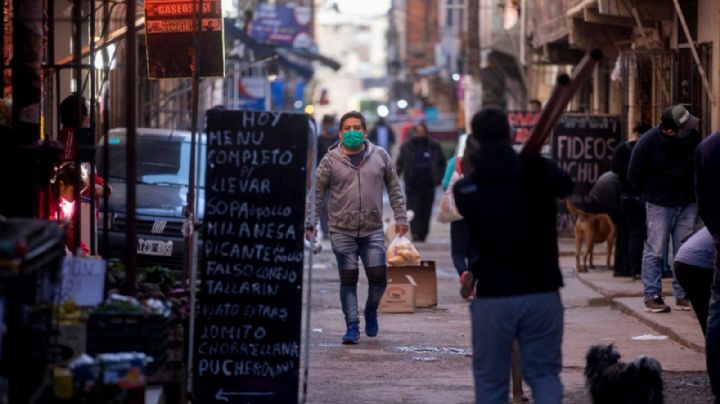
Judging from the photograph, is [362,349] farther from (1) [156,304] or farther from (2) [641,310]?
(1) [156,304]

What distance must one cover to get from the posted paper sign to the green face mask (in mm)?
4707

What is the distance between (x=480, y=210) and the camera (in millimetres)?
6672

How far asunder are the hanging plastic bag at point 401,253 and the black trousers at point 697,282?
4.56 m

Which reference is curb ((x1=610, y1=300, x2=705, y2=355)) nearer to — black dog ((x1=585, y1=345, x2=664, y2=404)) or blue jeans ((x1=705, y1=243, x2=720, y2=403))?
blue jeans ((x1=705, y1=243, x2=720, y2=403))

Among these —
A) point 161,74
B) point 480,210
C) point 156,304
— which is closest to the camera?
point 480,210

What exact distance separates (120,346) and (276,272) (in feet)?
4.54

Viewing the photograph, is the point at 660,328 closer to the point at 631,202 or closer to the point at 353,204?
the point at 353,204

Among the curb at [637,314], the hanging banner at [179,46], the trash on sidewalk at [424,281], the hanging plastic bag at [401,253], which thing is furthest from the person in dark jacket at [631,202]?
the hanging banner at [179,46]

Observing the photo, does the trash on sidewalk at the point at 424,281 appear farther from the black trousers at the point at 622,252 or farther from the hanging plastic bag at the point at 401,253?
the black trousers at the point at 622,252

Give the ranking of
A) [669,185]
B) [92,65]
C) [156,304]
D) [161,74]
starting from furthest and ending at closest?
[669,185] < [161,74] < [92,65] < [156,304]

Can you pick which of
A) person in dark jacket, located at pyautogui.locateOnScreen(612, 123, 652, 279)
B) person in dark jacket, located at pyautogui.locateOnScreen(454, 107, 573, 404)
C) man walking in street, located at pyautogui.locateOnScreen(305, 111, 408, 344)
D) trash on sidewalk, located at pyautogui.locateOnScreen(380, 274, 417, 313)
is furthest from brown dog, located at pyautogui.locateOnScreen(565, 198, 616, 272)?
person in dark jacket, located at pyautogui.locateOnScreen(454, 107, 573, 404)

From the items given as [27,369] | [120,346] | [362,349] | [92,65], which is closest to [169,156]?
[362,349]

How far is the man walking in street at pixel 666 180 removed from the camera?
488 inches

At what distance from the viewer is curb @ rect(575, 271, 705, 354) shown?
11.1 metres
